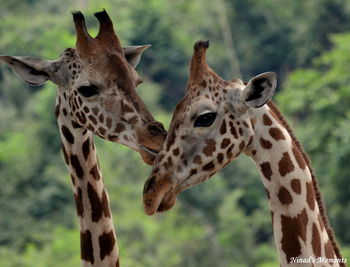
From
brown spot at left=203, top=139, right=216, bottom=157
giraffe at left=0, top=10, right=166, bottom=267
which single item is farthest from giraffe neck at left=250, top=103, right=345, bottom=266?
giraffe at left=0, top=10, right=166, bottom=267

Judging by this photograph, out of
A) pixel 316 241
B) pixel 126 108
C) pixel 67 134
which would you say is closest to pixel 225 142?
pixel 316 241

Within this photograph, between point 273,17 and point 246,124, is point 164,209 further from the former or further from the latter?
point 273,17

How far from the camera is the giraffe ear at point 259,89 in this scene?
9.80 metres

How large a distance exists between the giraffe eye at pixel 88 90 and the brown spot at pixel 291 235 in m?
2.11

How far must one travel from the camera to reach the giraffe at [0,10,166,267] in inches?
430

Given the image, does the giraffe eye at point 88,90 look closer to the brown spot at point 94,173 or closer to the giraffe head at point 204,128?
the brown spot at point 94,173

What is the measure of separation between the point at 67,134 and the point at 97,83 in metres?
0.48

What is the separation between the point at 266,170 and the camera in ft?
32.4

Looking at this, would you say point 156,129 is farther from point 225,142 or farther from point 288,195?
point 288,195

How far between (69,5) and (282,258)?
362 ft

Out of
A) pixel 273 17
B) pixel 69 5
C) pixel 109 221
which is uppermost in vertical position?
pixel 69 5

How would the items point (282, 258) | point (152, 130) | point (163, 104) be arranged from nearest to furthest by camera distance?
point (282, 258)
point (152, 130)
point (163, 104)

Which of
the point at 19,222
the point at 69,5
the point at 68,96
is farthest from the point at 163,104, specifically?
the point at 68,96

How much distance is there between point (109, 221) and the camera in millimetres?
11008
